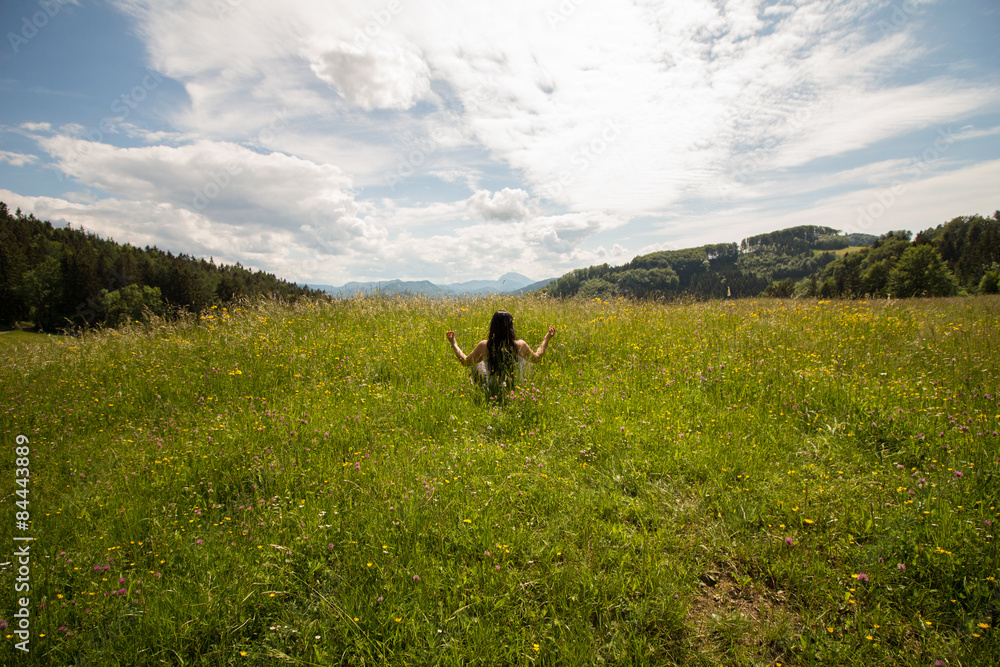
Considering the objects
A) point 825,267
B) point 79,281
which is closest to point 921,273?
point 825,267

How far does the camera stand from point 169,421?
218 inches

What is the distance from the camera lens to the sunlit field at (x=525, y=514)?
238 cm

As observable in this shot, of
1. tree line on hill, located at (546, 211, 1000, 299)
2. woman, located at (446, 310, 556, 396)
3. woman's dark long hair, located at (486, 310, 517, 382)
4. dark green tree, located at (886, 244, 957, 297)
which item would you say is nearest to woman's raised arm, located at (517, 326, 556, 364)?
woman, located at (446, 310, 556, 396)

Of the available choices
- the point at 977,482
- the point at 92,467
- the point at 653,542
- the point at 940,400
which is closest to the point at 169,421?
the point at 92,467

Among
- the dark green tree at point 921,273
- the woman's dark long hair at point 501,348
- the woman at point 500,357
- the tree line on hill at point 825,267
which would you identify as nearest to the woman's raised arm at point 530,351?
the woman at point 500,357

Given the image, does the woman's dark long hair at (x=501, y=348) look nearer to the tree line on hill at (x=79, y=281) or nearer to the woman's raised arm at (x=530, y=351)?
the woman's raised arm at (x=530, y=351)

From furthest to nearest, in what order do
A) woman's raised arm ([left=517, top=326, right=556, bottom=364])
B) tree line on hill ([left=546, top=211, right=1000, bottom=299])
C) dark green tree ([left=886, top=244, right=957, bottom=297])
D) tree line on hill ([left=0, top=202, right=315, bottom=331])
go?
1. tree line on hill ([left=0, top=202, right=315, bottom=331])
2. dark green tree ([left=886, top=244, right=957, bottom=297])
3. tree line on hill ([left=546, top=211, right=1000, bottom=299])
4. woman's raised arm ([left=517, top=326, right=556, bottom=364])

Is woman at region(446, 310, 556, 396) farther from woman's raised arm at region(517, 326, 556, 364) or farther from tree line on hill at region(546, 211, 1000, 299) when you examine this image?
tree line on hill at region(546, 211, 1000, 299)

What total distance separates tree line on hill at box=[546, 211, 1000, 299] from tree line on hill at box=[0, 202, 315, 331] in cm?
4915

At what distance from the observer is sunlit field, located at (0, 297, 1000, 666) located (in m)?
2.38

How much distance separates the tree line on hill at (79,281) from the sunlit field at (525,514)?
163 feet

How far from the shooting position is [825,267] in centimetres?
10406

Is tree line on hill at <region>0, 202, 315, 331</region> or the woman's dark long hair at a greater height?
tree line on hill at <region>0, 202, 315, 331</region>

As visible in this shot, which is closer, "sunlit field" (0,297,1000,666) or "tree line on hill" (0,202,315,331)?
"sunlit field" (0,297,1000,666)
